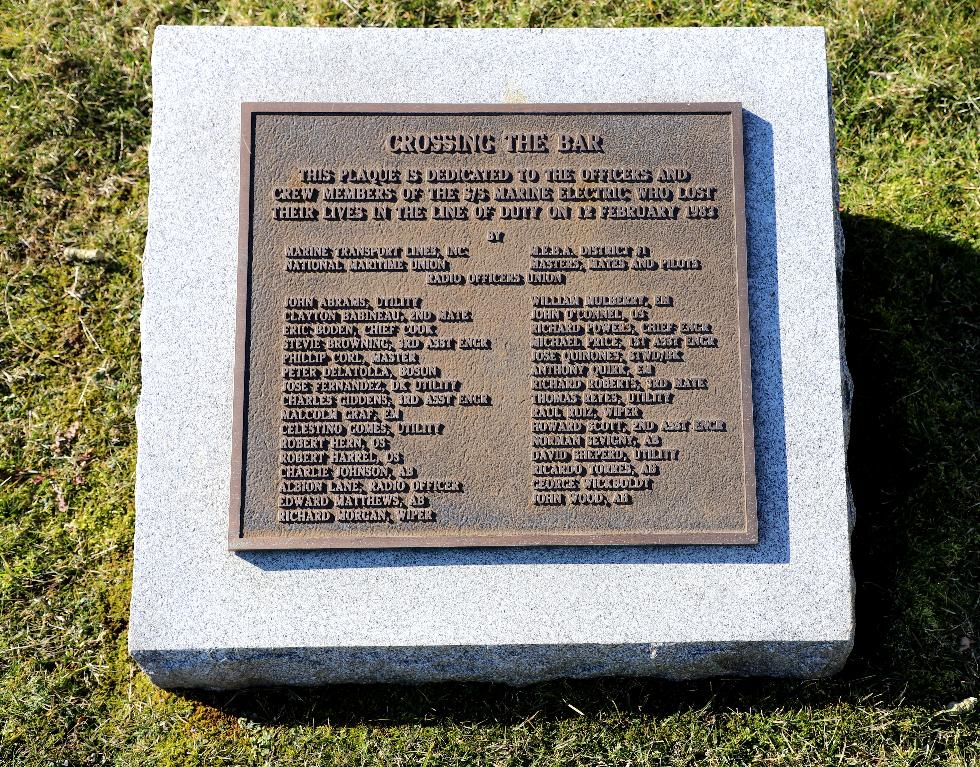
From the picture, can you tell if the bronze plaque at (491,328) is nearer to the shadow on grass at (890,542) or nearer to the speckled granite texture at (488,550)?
the speckled granite texture at (488,550)

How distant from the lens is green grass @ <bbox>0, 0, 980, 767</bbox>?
4.23m

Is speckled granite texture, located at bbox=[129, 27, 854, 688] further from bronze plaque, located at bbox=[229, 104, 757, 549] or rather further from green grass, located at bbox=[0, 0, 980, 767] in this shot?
green grass, located at bbox=[0, 0, 980, 767]

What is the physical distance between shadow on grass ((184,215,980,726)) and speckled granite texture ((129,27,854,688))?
24 cm

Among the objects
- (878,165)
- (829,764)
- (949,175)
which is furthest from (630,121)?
(829,764)

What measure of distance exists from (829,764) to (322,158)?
11.9 ft

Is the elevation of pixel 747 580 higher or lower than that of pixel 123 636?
higher

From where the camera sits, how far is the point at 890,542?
452 cm

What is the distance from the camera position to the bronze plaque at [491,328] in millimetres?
3822

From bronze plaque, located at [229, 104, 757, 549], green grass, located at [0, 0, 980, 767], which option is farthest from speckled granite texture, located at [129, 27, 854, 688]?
green grass, located at [0, 0, 980, 767]

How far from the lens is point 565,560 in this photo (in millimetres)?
3836

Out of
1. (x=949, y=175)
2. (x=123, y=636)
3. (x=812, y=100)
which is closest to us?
(x=812, y=100)

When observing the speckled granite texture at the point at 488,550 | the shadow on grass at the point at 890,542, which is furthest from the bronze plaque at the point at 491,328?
the shadow on grass at the point at 890,542

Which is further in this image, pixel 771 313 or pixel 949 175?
pixel 949 175

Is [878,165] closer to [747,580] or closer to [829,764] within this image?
[747,580]
